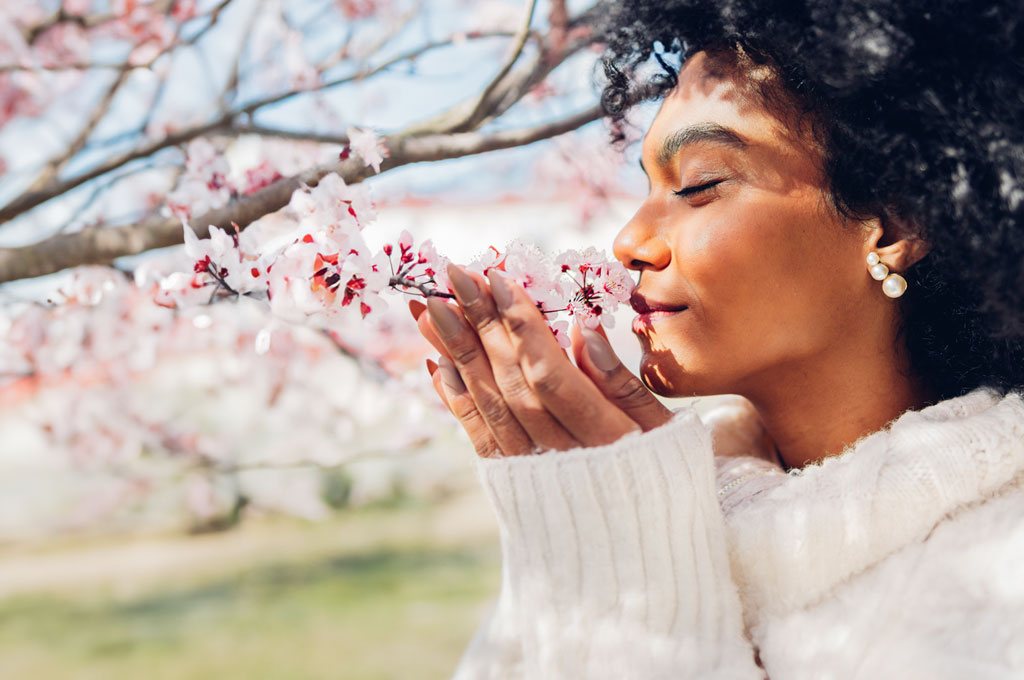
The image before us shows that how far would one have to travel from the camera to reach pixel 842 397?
153 cm

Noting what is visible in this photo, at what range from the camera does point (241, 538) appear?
8023 millimetres

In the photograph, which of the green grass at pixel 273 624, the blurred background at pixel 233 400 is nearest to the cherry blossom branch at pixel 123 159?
the blurred background at pixel 233 400

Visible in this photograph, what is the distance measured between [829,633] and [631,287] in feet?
2.21

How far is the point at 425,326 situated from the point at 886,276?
85 centimetres

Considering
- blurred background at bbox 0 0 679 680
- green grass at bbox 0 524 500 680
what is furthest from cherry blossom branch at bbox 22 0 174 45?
green grass at bbox 0 524 500 680

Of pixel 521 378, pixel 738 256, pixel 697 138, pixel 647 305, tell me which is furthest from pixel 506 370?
pixel 697 138

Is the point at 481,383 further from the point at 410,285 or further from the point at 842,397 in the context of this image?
the point at 842,397

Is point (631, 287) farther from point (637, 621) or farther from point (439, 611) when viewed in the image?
point (439, 611)

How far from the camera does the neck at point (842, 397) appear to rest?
1518 millimetres

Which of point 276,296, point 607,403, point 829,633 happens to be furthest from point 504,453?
point 829,633

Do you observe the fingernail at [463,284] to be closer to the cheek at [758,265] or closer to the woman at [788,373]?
the woman at [788,373]

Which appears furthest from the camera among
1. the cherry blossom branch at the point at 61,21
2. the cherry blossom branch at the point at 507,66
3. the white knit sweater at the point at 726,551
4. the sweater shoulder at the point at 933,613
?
the cherry blossom branch at the point at 61,21

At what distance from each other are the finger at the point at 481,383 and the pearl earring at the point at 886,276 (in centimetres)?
71

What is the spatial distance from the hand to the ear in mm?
525
